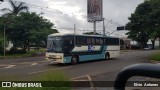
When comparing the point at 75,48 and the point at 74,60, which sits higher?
→ the point at 75,48

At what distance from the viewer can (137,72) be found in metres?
1.34

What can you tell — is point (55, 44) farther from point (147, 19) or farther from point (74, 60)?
point (147, 19)

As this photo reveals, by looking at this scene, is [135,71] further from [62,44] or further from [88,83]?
[62,44]

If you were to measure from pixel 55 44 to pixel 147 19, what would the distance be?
19.1m

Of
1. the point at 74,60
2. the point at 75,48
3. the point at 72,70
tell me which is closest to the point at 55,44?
the point at 75,48

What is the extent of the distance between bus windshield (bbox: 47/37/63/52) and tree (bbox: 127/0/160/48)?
15.8 metres

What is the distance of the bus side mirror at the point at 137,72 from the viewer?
1.25 metres

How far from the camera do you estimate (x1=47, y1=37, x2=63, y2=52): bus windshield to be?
22422 mm

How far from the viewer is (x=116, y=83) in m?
1.43

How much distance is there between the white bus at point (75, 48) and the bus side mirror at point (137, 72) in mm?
20695

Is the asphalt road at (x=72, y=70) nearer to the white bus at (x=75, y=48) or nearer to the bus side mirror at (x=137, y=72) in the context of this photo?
the white bus at (x=75, y=48)

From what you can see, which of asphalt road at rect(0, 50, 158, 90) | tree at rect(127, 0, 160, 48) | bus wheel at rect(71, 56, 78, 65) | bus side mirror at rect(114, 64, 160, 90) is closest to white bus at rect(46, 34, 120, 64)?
bus wheel at rect(71, 56, 78, 65)

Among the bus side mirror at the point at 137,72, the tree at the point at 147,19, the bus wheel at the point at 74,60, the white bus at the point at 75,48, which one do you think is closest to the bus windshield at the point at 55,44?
the white bus at the point at 75,48

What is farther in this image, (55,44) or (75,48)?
(75,48)
